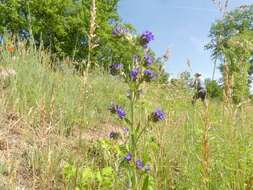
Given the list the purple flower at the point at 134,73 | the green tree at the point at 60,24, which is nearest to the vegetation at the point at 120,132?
the purple flower at the point at 134,73

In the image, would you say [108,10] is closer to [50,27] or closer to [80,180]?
[50,27]

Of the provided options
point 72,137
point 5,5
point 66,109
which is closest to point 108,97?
A: point 66,109

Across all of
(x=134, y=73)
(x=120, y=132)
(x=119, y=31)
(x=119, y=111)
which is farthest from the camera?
(x=120, y=132)

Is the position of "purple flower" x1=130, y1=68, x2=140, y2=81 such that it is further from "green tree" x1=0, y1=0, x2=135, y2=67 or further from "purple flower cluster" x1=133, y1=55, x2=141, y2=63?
"green tree" x1=0, y1=0, x2=135, y2=67

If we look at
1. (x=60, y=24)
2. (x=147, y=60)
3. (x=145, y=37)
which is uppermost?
(x=60, y=24)

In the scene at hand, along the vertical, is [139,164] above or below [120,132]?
below

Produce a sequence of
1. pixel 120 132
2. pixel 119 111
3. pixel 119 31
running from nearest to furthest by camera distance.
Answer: pixel 119 31
pixel 119 111
pixel 120 132

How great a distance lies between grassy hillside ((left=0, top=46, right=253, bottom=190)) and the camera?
7.98 ft

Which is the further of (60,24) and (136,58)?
(60,24)

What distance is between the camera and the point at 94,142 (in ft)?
12.8

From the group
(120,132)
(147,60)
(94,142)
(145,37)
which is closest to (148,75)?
(147,60)

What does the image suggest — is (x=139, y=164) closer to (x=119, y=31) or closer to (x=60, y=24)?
(x=119, y=31)

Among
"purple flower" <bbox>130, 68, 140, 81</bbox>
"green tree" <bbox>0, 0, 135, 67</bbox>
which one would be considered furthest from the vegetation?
"green tree" <bbox>0, 0, 135, 67</bbox>

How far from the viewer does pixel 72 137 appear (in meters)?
4.02
